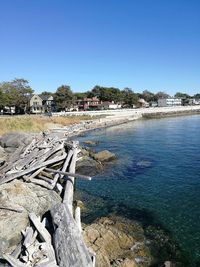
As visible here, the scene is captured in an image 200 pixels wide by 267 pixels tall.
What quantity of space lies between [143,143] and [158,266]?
135 feet

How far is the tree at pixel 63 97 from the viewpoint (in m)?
128

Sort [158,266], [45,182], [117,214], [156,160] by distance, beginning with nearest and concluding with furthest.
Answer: [158,266] → [45,182] → [117,214] → [156,160]

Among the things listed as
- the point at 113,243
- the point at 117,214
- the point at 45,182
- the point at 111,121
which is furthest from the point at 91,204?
the point at 111,121

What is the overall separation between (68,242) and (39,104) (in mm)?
121178

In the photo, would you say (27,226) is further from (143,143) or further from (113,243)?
(143,143)

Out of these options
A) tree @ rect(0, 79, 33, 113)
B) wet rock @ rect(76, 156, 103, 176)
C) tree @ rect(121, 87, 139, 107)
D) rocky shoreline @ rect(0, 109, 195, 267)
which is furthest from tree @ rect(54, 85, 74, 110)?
rocky shoreline @ rect(0, 109, 195, 267)

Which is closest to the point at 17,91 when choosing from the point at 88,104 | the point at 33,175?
the point at 88,104

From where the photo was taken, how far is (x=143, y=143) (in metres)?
55.7

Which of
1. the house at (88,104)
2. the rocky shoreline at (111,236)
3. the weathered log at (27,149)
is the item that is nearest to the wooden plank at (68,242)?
the rocky shoreline at (111,236)

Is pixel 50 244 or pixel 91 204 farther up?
pixel 50 244

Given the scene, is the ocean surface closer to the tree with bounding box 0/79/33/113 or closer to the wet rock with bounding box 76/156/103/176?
the wet rock with bounding box 76/156/103/176

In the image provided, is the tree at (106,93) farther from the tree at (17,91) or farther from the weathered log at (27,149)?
the weathered log at (27,149)

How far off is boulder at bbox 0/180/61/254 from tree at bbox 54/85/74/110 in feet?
364

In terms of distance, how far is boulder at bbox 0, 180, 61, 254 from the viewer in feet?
47.3
